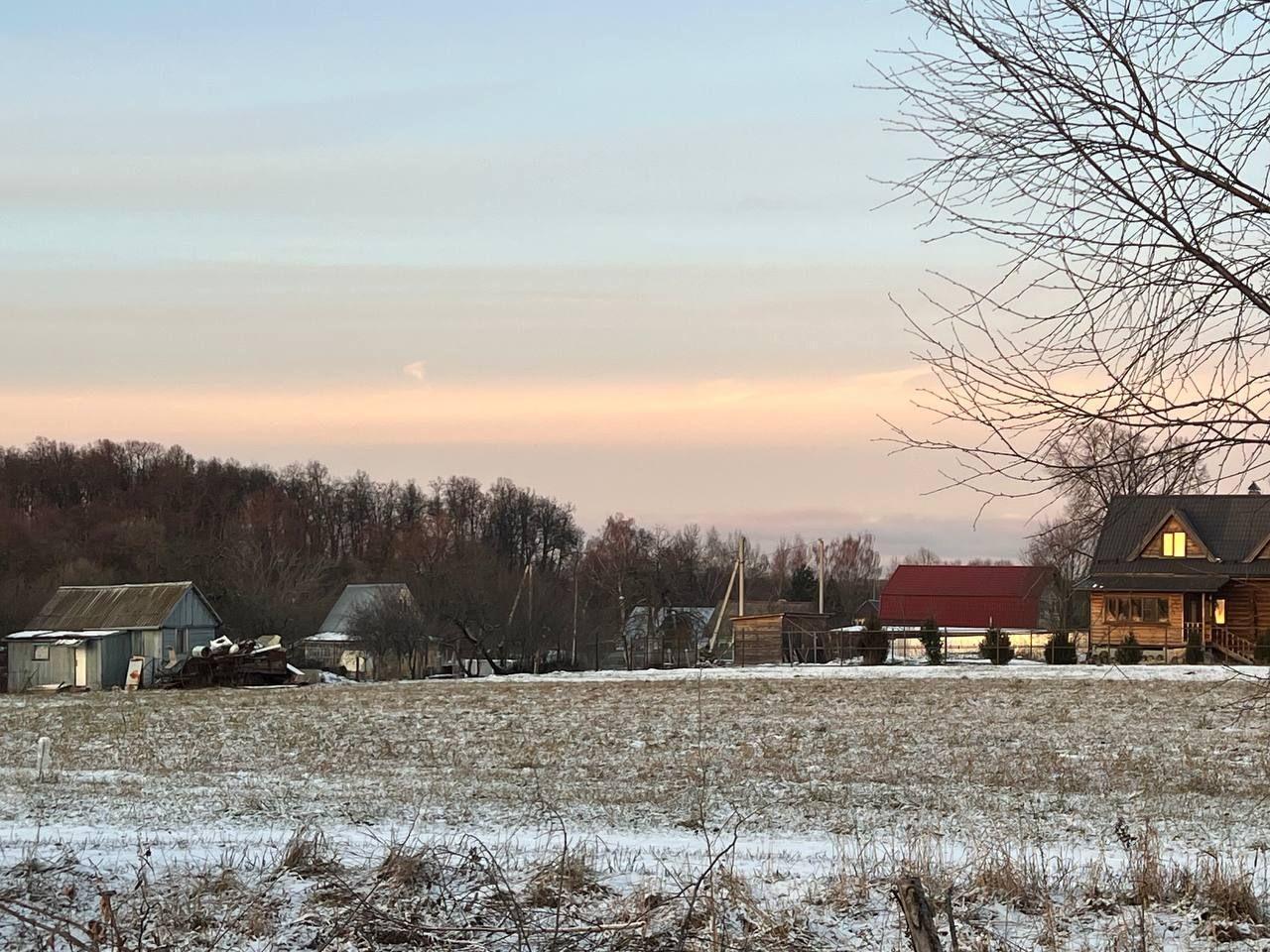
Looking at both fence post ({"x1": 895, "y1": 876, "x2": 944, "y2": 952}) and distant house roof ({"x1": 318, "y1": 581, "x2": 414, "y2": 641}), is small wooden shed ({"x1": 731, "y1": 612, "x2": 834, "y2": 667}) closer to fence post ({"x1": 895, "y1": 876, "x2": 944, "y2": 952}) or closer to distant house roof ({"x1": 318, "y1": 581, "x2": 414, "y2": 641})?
distant house roof ({"x1": 318, "y1": 581, "x2": 414, "y2": 641})

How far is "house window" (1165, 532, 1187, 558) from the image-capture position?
166 ft

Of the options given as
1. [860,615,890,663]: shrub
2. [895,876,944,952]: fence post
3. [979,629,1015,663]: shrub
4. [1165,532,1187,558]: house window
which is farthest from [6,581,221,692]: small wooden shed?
[895,876,944,952]: fence post

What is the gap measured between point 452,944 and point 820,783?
7.22m

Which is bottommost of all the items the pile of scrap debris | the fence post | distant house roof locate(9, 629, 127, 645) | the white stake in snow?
the pile of scrap debris

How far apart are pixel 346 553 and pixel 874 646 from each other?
246 feet

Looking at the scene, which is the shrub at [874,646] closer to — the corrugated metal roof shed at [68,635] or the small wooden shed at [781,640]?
the small wooden shed at [781,640]

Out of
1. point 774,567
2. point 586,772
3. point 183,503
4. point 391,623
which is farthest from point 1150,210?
point 774,567

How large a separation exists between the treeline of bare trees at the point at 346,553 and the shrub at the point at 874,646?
49.8 ft

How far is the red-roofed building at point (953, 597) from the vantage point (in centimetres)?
6975

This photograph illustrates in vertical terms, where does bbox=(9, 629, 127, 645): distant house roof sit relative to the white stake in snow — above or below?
below

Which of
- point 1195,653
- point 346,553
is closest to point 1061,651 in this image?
point 1195,653

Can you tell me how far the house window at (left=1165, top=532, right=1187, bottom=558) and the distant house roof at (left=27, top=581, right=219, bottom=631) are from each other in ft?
138

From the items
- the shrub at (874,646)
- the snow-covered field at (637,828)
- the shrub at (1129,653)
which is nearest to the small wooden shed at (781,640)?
the shrub at (874,646)

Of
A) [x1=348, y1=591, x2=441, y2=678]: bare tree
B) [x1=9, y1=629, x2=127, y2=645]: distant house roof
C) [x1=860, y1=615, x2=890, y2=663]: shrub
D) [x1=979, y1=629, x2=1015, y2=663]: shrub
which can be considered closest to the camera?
[x1=979, y1=629, x2=1015, y2=663]: shrub
